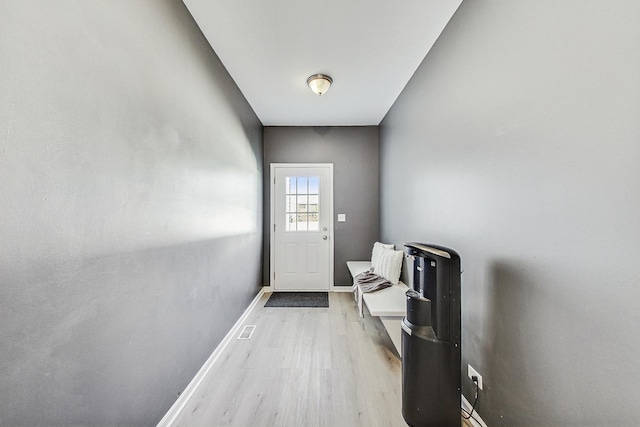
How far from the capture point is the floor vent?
2.61 m

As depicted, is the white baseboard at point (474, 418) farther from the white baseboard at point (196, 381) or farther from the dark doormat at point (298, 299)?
the dark doormat at point (298, 299)

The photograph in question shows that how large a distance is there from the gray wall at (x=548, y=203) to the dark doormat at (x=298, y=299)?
88.5 inches

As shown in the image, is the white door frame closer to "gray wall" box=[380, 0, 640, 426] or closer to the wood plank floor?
the wood plank floor

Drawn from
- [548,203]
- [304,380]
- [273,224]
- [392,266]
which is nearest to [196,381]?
[304,380]

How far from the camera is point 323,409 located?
1.66m

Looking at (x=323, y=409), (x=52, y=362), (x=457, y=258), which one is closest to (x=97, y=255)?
(x=52, y=362)

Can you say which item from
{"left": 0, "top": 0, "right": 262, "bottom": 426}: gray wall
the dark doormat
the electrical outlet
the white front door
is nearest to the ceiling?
{"left": 0, "top": 0, "right": 262, "bottom": 426}: gray wall

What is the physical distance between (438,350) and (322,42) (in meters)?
2.35

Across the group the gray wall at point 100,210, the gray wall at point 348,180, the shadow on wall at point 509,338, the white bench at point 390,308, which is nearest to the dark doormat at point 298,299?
the gray wall at point 348,180

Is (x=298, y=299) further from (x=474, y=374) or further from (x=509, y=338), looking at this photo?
(x=509, y=338)

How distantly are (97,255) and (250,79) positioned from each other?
232 cm

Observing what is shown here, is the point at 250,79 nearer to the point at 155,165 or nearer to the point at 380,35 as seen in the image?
the point at 380,35

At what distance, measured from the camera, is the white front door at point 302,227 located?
164 inches

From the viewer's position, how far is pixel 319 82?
2621 millimetres
